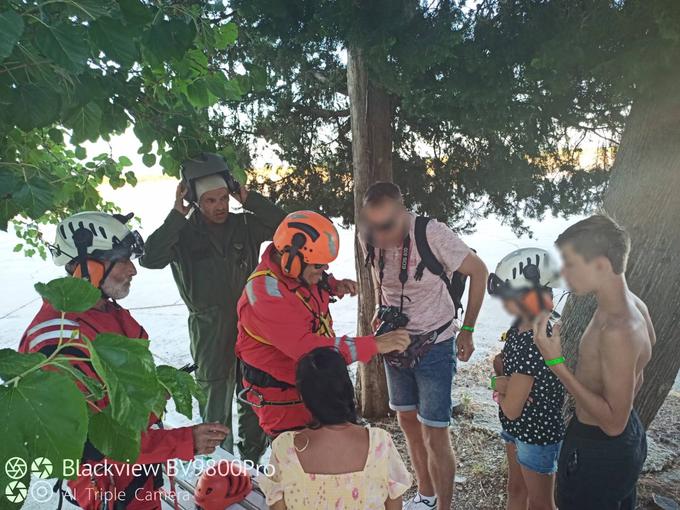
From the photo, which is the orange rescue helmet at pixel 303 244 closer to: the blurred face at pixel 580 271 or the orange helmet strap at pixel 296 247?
the orange helmet strap at pixel 296 247

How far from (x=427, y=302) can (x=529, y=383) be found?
0.82m

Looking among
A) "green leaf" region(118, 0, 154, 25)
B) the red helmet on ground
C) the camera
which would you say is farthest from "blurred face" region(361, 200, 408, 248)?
"green leaf" region(118, 0, 154, 25)

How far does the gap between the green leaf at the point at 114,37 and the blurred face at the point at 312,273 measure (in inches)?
52.5

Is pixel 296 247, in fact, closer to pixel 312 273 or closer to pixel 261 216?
pixel 312 273

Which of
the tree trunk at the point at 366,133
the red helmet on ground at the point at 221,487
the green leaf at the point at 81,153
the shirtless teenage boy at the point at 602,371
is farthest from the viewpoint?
the tree trunk at the point at 366,133

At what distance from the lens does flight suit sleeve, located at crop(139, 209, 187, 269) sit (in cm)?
321

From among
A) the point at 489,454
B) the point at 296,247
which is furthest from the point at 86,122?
the point at 489,454

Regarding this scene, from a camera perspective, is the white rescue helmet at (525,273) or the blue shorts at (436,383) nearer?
the white rescue helmet at (525,273)

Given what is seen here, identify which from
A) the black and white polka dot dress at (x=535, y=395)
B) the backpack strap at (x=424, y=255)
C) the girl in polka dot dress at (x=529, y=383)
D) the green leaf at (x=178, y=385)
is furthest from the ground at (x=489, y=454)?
the green leaf at (x=178, y=385)

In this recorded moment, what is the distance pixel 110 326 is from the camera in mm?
2131

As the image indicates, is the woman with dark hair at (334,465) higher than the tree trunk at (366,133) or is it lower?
lower

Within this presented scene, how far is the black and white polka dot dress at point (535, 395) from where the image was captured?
2369 millimetres

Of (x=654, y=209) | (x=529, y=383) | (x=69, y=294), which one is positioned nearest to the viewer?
(x=69, y=294)

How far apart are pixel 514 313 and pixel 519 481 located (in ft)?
3.74
